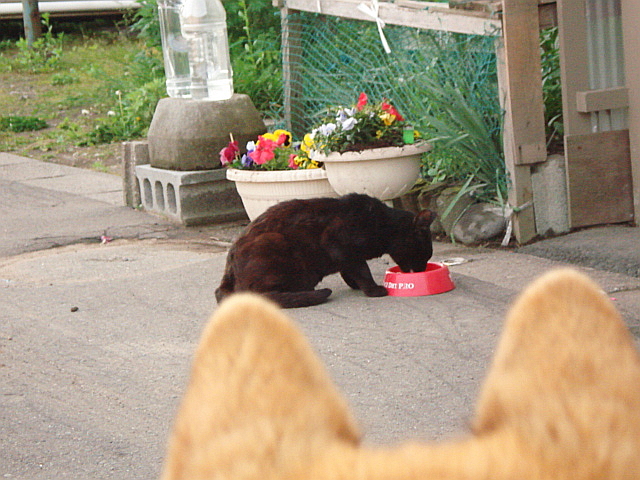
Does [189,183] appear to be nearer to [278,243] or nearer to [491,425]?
[278,243]

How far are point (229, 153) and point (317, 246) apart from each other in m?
2.40

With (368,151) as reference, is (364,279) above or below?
below

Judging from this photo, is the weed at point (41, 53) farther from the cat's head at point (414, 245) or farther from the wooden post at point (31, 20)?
the cat's head at point (414, 245)

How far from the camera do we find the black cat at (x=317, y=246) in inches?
199

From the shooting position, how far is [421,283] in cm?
526

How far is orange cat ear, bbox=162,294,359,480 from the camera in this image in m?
0.73

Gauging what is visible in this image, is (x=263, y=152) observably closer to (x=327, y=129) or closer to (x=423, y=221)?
(x=327, y=129)

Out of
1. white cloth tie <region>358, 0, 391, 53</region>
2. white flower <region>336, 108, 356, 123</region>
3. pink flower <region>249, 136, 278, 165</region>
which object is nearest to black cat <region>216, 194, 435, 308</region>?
white flower <region>336, 108, 356, 123</region>

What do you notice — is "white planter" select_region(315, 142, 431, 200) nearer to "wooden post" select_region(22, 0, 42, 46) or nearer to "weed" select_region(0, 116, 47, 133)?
"weed" select_region(0, 116, 47, 133)

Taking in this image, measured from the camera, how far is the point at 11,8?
739 inches

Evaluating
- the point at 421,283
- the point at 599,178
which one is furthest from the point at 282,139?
the point at 599,178

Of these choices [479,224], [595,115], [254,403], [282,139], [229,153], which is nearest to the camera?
[254,403]

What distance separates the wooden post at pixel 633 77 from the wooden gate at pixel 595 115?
0.05 meters

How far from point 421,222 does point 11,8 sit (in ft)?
52.0
